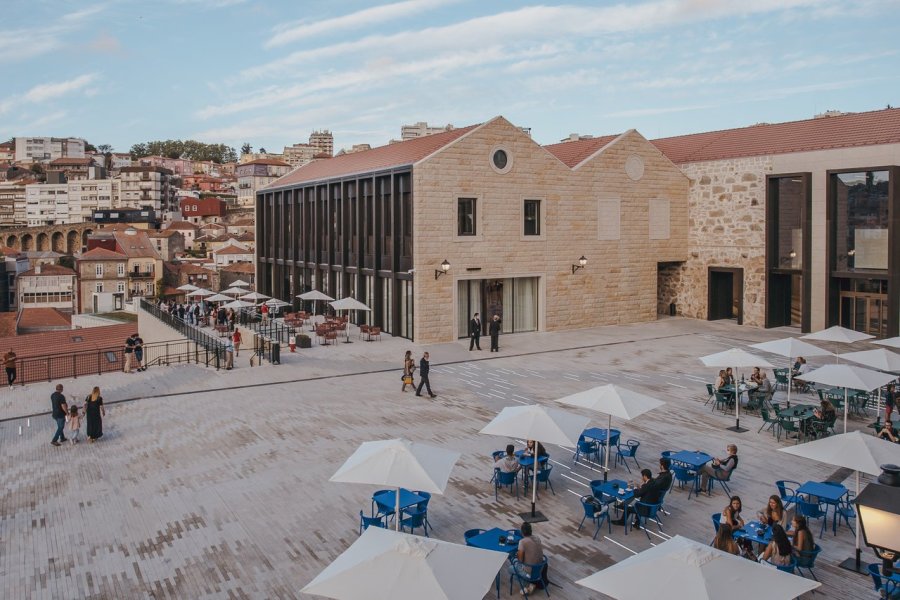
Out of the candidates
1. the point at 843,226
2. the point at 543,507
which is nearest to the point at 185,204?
the point at 843,226

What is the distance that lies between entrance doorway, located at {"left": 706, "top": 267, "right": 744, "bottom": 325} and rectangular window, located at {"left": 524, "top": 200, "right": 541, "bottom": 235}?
408 inches

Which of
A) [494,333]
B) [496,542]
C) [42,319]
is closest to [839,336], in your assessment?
[494,333]

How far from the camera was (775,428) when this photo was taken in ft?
59.7

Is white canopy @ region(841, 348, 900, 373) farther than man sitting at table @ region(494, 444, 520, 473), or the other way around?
white canopy @ region(841, 348, 900, 373)

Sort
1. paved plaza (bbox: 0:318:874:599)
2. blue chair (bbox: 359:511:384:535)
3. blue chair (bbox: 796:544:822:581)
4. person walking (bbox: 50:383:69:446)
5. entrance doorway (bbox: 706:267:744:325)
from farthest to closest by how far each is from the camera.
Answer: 1. entrance doorway (bbox: 706:267:744:325)
2. person walking (bbox: 50:383:69:446)
3. blue chair (bbox: 359:511:384:535)
4. paved plaza (bbox: 0:318:874:599)
5. blue chair (bbox: 796:544:822:581)

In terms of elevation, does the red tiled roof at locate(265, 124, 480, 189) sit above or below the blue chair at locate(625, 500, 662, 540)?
above

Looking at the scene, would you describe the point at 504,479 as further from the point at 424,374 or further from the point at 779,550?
the point at 424,374

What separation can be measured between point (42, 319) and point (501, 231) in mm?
62704

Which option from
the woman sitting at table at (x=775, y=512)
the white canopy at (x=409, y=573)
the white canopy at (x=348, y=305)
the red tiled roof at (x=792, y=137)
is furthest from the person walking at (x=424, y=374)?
the red tiled roof at (x=792, y=137)

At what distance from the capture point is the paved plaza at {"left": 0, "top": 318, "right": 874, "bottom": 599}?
11.0m

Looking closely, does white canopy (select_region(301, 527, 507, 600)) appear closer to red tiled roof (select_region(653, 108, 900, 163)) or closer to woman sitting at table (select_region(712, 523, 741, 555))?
woman sitting at table (select_region(712, 523, 741, 555))

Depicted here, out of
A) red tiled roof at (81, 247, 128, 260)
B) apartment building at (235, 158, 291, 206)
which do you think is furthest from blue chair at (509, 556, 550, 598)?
apartment building at (235, 158, 291, 206)

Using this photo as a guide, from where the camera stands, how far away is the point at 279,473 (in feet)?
49.2

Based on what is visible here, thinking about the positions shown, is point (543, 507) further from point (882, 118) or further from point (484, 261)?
point (882, 118)
